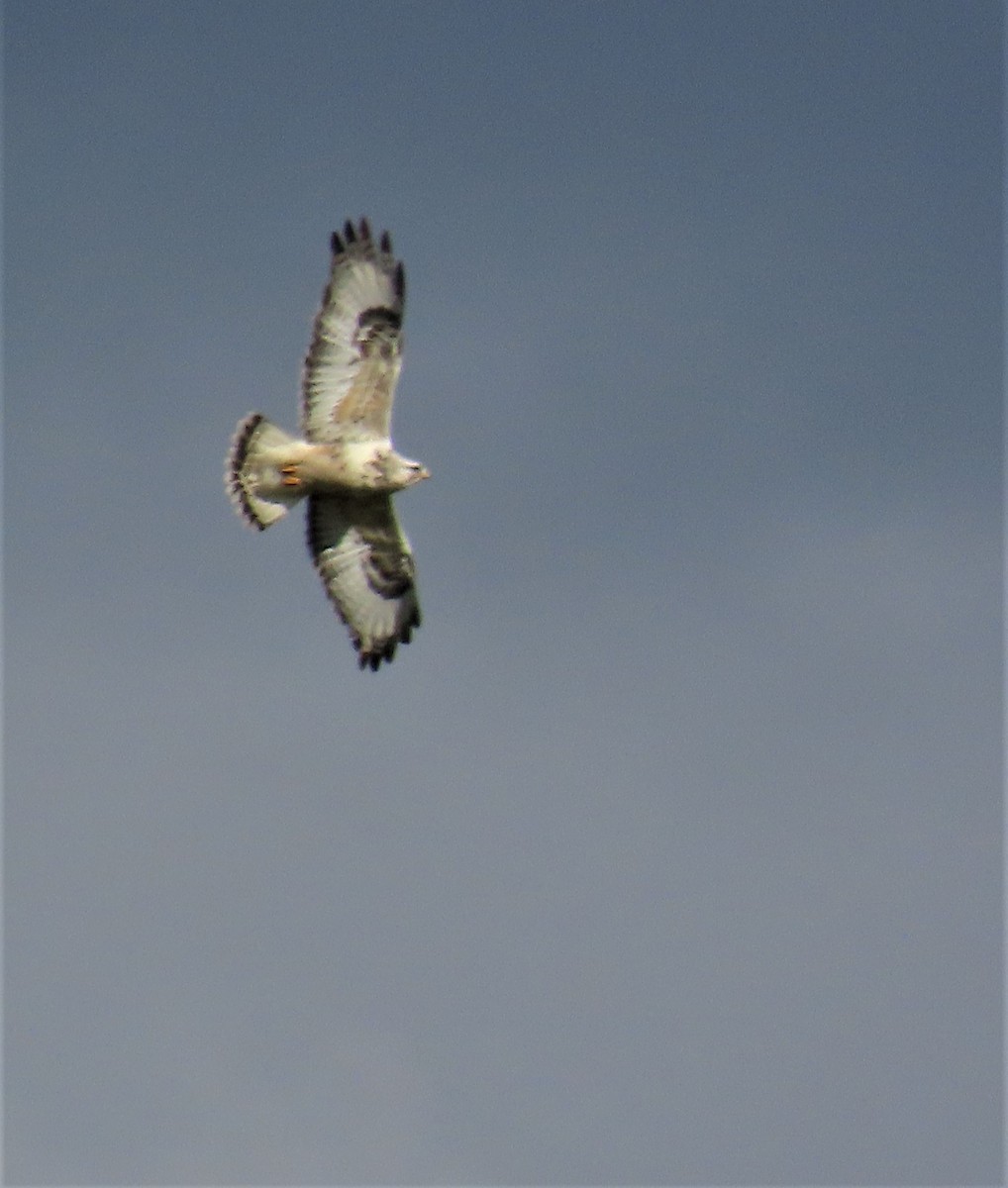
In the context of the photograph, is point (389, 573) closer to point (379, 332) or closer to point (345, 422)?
point (345, 422)

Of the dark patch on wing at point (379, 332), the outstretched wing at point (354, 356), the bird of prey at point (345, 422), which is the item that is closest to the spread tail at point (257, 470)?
the bird of prey at point (345, 422)

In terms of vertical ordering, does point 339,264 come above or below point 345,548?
above

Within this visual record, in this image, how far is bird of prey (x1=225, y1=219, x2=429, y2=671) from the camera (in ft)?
80.7

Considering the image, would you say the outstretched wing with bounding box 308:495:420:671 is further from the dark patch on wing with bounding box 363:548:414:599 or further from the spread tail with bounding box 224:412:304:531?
the spread tail with bounding box 224:412:304:531

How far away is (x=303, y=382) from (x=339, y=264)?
1480mm

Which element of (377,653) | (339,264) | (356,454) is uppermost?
(339,264)

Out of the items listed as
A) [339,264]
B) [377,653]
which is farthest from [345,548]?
[339,264]

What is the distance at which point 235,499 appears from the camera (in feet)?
81.3

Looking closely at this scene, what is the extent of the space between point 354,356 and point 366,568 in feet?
8.70

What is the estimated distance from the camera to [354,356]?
24812 millimetres

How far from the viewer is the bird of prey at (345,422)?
24.6m

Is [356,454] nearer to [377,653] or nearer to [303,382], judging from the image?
[303,382]

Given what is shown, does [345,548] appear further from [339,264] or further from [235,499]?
[339,264]

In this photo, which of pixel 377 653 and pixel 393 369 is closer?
pixel 393 369
